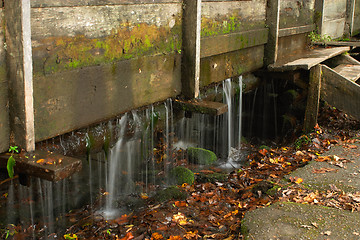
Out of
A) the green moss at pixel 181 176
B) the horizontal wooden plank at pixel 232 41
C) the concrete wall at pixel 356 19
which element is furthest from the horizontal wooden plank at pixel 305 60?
the concrete wall at pixel 356 19

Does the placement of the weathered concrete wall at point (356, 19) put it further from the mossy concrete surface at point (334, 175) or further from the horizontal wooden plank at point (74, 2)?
the horizontal wooden plank at point (74, 2)

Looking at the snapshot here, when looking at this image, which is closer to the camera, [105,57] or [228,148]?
[105,57]

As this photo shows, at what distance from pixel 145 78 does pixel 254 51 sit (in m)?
3.66

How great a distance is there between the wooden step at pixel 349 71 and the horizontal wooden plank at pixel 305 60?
0.35 metres

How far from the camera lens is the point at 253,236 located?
13.4 feet

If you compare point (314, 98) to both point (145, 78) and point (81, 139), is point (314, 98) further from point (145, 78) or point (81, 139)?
point (81, 139)

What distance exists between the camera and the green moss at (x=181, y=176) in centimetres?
653

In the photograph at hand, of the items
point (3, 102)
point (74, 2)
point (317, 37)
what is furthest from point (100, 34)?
point (317, 37)

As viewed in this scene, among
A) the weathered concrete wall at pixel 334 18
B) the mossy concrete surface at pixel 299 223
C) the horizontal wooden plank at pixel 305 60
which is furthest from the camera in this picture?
the weathered concrete wall at pixel 334 18

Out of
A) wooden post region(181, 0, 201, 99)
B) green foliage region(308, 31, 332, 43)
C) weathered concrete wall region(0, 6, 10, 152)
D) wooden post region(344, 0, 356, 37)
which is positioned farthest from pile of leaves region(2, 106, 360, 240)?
wooden post region(344, 0, 356, 37)

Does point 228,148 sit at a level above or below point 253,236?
below

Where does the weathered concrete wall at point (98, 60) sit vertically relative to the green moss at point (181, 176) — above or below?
above

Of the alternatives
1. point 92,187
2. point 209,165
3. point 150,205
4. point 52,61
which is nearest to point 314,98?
point 209,165

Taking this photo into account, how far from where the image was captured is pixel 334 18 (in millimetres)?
12570
